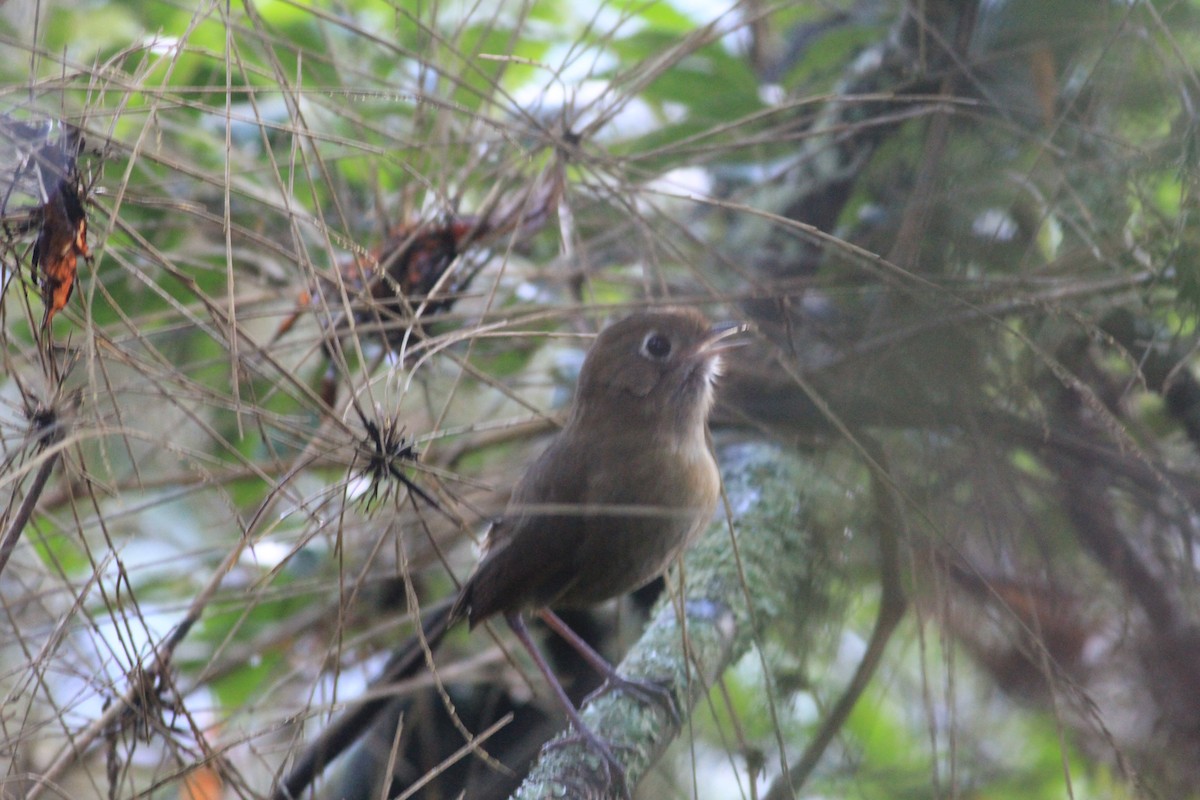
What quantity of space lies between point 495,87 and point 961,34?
1.59m

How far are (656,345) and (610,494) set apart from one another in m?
0.45

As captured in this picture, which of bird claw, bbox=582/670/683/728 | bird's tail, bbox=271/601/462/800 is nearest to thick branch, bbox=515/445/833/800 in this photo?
bird claw, bbox=582/670/683/728

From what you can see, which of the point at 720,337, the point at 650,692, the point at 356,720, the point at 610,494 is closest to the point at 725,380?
the point at 720,337

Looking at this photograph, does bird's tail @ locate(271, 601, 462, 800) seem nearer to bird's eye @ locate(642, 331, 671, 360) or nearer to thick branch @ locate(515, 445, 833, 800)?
thick branch @ locate(515, 445, 833, 800)

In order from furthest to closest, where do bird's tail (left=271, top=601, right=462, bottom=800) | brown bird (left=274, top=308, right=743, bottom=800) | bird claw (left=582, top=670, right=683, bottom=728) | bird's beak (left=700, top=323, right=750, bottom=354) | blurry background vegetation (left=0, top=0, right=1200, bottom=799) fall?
bird's tail (left=271, top=601, right=462, bottom=800) → bird's beak (left=700, top=323, right=750, bottom=354) → brown bird (left=274, top=308, right=743, bottom=800) → bird claw (left=582, top=670, right=683, bottom=728) → blurry background vegetation (left=0, top=0, right=1200, bottom=799)

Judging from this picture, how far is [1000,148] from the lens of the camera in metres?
2.90

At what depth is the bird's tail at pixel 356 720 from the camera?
9.40 feet

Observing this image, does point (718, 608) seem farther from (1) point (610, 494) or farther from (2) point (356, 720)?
(2) point (356, 720)

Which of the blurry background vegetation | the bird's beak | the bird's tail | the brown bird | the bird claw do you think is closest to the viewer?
the blurry background vegetation

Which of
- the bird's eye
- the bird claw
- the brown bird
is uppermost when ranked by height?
the bird's eye

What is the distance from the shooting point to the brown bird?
254 centimetres

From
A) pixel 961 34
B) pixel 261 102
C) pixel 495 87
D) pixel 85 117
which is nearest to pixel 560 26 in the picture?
pixel 261 102

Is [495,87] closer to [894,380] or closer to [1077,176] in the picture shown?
[894,380]

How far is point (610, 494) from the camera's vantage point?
2.62 meters
